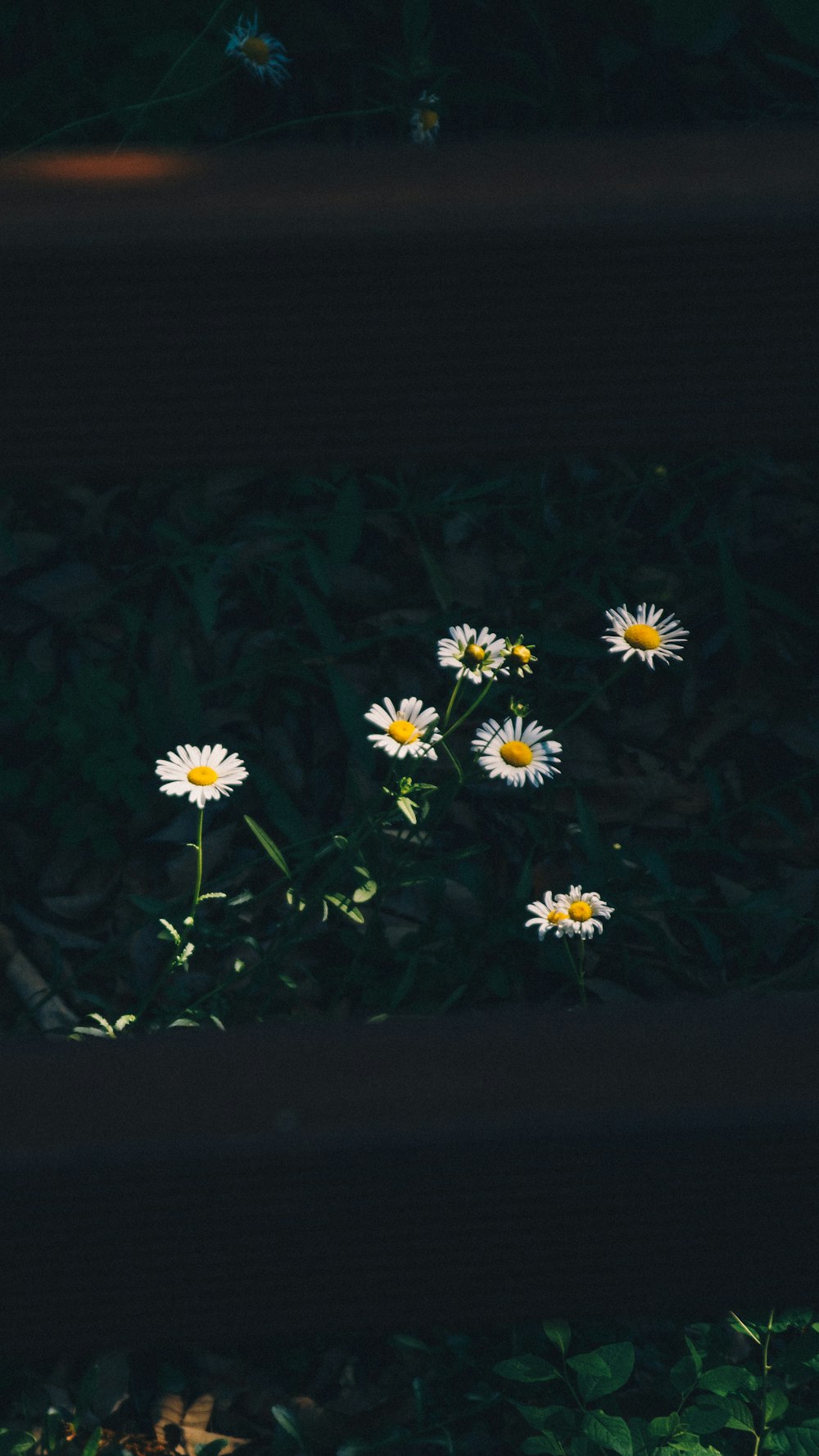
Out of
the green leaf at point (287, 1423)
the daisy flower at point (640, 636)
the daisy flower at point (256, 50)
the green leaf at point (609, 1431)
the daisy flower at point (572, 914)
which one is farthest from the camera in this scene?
the daisy flower at point (256, 50)

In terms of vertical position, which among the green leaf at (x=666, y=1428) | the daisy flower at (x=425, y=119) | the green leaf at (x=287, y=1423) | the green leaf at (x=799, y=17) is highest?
the daisy flower at (x=425, y=119)

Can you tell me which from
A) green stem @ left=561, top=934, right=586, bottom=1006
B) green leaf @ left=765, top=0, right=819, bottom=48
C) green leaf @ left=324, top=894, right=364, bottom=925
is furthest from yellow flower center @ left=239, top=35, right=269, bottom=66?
green stem @ left=561, top=934, right=586, bottom=1006

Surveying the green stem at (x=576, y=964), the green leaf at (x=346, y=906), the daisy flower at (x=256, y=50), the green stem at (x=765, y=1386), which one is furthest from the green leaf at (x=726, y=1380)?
the daisy flower at (x=256, y=50)

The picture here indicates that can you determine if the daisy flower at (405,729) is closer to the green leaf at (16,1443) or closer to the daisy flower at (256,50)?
the green leaf at (16,1443)

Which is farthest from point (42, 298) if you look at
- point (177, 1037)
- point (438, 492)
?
point (438, 492)

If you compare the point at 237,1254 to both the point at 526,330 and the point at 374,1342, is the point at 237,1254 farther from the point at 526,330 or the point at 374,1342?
the point at 374,1342

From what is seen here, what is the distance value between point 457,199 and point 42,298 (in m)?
0.13

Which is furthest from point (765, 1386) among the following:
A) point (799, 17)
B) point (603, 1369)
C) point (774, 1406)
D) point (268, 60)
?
point (268, 60)

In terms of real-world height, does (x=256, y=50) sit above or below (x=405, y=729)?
above

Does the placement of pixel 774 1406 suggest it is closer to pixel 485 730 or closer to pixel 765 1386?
pixel 765 1386

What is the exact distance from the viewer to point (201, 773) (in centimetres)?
148

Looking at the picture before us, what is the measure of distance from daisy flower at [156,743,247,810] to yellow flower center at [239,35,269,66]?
39.7 inches

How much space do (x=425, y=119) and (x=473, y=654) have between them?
93 centimetres

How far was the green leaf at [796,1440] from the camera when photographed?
1280 millimetres
